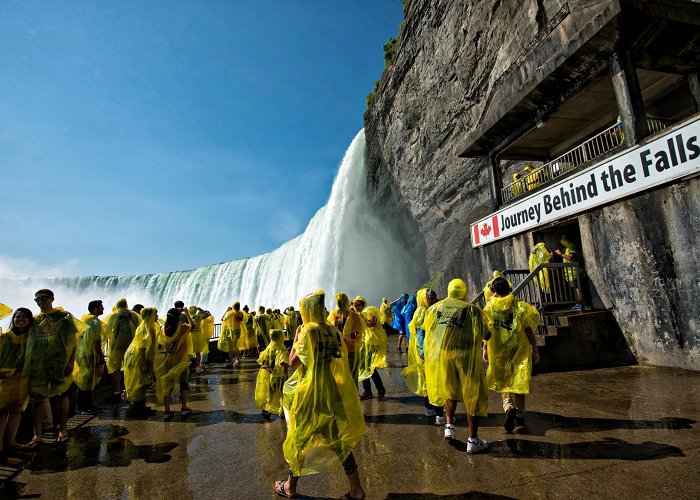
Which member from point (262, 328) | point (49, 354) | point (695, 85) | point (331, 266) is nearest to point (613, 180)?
point (695, 85)

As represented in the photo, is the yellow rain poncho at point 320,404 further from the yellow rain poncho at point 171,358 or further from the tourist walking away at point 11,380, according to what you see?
the tourist walking away at point 11,380

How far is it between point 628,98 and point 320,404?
28.1 feet

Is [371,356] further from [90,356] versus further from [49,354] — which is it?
[90,356]

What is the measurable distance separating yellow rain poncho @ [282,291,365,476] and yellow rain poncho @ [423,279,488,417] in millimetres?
1086

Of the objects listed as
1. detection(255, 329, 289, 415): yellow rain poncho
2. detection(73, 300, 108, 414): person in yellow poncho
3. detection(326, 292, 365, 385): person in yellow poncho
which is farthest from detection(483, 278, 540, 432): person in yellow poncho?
detection(73, 300, 108, 414): person in yellow poncho

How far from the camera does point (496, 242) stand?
11430 millimetres

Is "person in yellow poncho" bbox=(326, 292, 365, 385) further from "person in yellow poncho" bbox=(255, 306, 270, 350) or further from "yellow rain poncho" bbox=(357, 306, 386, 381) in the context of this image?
"person in yellow poncho" bbox=(255, 306, 270, 350)

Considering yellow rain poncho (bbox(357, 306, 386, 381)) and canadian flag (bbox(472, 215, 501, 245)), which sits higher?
canadian flag (bbox(472, 215, 501, 245))

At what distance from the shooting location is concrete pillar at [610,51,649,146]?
733 cm

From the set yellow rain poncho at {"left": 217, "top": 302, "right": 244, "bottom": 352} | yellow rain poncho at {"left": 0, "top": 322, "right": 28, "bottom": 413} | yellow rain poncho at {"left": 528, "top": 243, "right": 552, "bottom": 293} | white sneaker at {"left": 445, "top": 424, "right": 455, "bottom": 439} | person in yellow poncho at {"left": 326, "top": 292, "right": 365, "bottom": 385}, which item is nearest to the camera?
white sneaker at {"left": 445, "top": 424, "right": 455, "bottom": 439}

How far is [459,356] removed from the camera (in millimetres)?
3775

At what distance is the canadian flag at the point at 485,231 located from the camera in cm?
1138

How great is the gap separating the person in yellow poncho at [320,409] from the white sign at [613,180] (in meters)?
6.72

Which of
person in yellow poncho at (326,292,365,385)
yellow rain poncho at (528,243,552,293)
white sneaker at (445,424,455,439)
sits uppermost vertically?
yellow rain poncho at (528,243,552,293)
